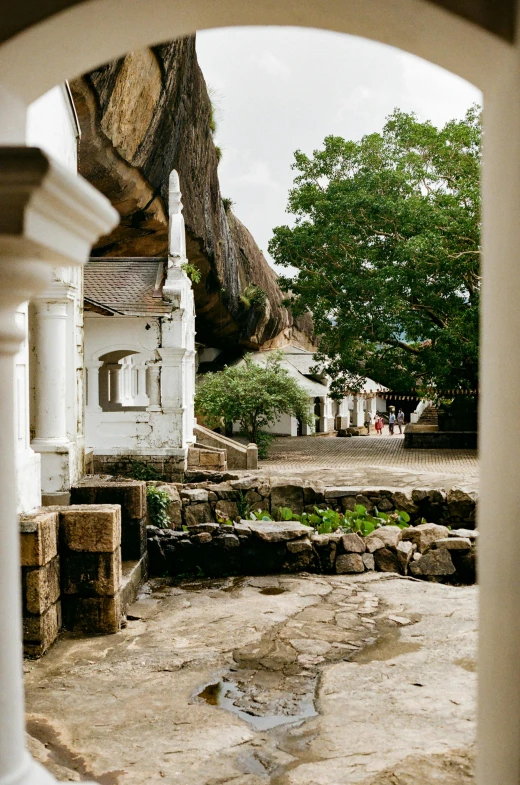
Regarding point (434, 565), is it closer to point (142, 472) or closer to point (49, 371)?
point (49, 371)

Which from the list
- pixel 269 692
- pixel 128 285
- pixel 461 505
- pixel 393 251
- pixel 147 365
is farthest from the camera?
pixel 393 251

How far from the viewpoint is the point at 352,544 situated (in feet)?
28.9

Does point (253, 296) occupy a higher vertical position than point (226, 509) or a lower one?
higher

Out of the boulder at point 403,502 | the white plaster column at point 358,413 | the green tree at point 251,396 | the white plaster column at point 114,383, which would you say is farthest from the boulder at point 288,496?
the white plaster column at point 358,413

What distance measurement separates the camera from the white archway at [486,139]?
1.82 meters

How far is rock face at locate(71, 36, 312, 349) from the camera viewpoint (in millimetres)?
12891

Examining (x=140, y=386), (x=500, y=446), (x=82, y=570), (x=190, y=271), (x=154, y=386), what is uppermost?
(x=190, y=271)

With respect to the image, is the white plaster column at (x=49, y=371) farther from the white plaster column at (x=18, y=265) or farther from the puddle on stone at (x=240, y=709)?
the white plaster column at (x=18, y=265)

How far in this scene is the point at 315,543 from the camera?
8828 mm

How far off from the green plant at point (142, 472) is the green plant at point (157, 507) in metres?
4.28

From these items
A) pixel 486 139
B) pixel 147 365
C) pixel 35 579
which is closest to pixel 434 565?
pixel 35 579

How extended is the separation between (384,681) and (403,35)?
14.4 feet

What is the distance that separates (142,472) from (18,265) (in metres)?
12.7

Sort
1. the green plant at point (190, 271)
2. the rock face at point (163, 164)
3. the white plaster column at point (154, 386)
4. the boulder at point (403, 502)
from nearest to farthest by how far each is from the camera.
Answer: the boulder at point (403, 502), the rock face at point (163, 164), the white plaster column at point (154, 386), the green plant at point (190, 271)
